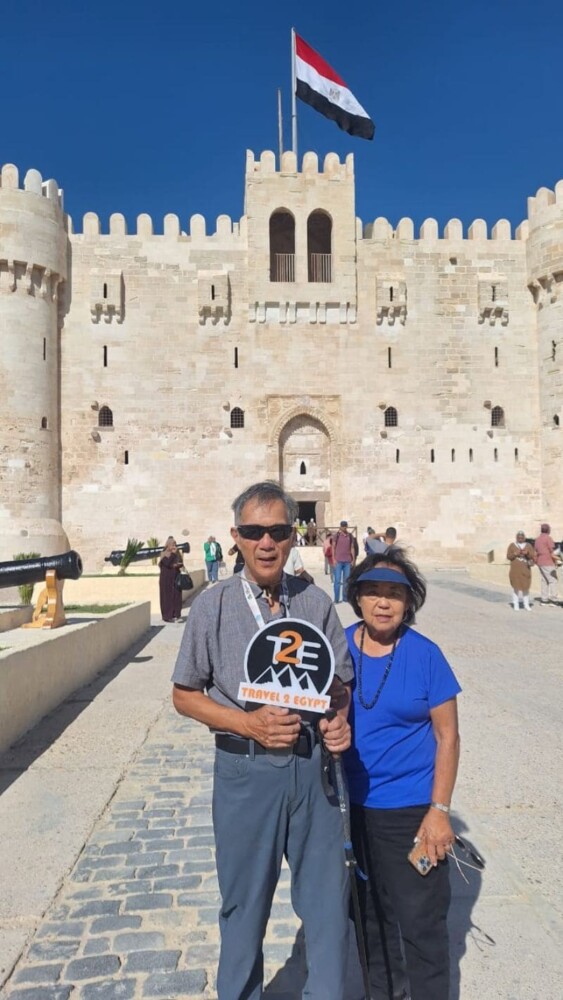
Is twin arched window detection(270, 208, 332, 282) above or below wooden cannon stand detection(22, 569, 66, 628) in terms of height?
above

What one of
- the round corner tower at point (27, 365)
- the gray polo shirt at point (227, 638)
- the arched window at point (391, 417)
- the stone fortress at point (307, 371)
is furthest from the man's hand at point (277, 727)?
the arched window at point (391, 417)

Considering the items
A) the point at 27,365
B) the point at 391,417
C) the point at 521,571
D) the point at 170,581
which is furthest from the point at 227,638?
the point at 391,417

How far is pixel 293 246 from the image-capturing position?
2577 centimetres

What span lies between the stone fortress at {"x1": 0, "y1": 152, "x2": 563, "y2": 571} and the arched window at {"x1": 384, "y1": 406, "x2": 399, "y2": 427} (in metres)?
0.07

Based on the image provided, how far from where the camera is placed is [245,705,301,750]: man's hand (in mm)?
1794

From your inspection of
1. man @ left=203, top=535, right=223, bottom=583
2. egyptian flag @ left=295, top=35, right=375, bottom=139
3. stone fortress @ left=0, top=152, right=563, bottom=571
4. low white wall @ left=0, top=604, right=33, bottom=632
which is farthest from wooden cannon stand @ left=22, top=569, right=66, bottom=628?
egyptian flag @ left=295, top=35, right=375, bottom=139

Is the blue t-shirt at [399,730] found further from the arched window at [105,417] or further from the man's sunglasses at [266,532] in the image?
Result: the arched window at [105,417]

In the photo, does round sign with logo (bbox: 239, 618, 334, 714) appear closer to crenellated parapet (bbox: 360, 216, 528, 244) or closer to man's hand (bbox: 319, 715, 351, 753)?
man's hand (bbox: 319, 715, 351, 753)

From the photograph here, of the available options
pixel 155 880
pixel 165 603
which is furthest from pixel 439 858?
pixel 165 603

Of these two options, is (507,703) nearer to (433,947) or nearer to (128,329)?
(433,947)

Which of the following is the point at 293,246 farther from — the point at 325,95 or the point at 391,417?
the point at 391,417

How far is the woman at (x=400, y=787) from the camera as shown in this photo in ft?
6.39

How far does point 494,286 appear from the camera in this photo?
23484 mm

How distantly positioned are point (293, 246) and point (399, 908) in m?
25.9
